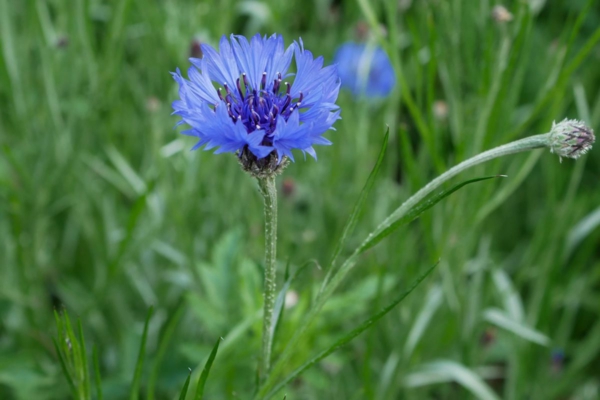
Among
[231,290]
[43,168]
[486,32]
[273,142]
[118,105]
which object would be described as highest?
[118,105]

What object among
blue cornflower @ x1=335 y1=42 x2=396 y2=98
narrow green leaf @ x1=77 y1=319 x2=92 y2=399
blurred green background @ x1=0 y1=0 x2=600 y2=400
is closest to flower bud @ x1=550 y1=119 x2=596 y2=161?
blurred green background @ x1=0 y1=0 x2=600 y2=400

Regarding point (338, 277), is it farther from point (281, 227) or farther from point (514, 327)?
point (281, 227)

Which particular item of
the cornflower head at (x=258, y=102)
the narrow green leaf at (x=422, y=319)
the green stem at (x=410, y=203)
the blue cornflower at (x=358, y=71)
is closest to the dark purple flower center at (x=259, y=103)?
the cornflower head at (x=258, y=102)

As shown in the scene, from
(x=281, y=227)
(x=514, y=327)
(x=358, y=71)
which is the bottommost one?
(x=514, y=327)

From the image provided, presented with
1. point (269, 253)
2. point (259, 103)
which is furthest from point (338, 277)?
point (259, 103)

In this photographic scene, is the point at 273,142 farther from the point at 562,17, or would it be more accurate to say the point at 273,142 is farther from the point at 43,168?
the point at 562,17

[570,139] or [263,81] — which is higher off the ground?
[263,81]

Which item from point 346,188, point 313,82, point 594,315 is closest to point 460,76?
point 346,188
